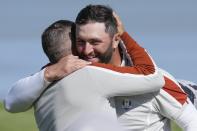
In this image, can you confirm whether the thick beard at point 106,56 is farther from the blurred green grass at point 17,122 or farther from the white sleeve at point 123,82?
the blurred green grass at point 17,122

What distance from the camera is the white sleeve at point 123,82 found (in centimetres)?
473

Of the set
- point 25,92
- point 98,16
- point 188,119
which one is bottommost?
point 188,119

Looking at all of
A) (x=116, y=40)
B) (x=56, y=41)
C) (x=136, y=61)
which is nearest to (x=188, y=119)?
(x=136, y=61)

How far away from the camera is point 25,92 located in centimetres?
487

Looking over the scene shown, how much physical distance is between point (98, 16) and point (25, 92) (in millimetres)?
553

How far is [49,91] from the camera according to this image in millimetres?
4832

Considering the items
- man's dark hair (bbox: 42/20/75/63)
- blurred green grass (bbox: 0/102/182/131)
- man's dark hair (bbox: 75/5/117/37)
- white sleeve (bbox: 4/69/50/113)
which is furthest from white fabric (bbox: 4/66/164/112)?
blurred green grass (bbox: 0/102/182/131)

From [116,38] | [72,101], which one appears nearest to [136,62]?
[116,38]

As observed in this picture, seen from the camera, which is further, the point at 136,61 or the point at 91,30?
the point at 136,61

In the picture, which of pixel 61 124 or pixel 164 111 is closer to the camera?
pixel 61 124

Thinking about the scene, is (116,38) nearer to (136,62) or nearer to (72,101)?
(136,62)

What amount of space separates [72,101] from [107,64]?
29 centimetres

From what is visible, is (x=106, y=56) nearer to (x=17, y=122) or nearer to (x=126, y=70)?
(x=126, y=70)

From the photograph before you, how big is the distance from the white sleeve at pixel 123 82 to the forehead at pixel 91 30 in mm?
194
